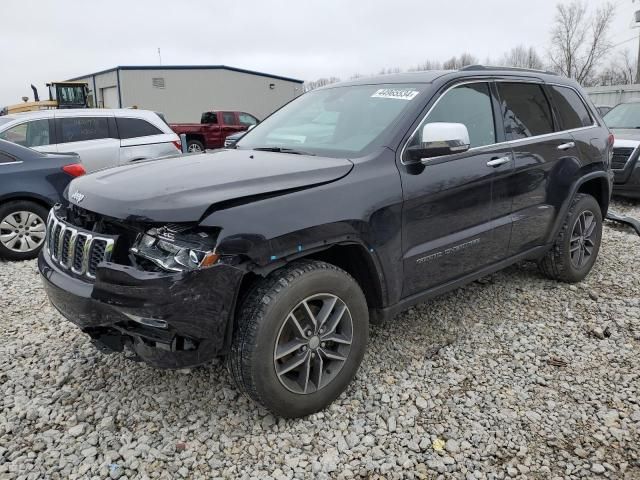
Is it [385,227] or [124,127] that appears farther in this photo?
[124,127]

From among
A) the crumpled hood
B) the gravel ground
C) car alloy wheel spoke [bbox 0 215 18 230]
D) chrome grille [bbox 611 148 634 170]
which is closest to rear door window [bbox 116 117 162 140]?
car alloy wheel spoke [bbox 0 215 18 230]

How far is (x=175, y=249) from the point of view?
2357 millimetres

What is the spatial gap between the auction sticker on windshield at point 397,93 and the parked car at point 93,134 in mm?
5679

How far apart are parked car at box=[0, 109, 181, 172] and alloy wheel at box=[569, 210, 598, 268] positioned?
21.1ft

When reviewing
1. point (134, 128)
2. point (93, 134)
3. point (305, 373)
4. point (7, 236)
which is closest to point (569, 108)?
point (305, 373)

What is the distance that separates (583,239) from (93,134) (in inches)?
283

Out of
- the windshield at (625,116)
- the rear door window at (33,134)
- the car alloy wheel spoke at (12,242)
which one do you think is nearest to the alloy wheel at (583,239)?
the car alloy wheel spoke at (12,242)

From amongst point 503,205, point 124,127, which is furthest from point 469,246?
point 124,127

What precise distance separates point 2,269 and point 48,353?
2.48 m

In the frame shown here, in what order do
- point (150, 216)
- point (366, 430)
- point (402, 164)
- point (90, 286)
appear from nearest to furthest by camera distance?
point (150, 216) → point (90, 286) → point (366, 430) → point (402, 164)

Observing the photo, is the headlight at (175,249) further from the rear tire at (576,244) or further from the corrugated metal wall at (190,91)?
the corrugated metal wall at (190,91)

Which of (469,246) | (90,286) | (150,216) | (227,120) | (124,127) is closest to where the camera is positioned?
(150,216)

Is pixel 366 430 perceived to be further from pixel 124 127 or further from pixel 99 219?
pixel 124 127

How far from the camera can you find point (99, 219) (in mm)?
2582
